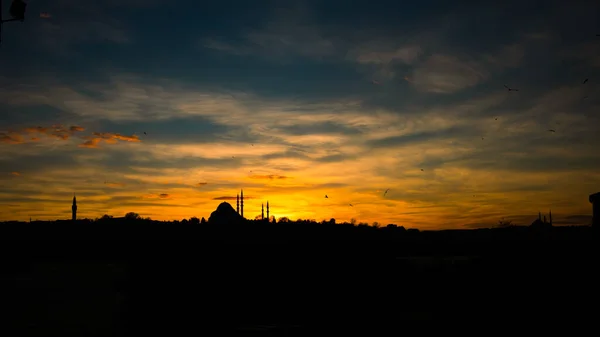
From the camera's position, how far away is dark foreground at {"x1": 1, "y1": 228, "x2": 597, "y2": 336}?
54.1 feet

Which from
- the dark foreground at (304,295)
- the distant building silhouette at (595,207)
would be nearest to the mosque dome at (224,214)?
the dark foreground at (304,295)

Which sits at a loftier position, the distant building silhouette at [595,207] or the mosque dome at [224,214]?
the mosque dome at [224,214]

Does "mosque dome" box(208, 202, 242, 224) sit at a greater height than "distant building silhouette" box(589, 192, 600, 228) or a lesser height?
greater

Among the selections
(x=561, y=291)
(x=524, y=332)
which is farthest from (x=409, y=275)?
(x=524, y=332)

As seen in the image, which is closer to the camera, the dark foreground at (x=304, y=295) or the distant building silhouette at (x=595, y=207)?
the dark foreground at (x=304, y=295)

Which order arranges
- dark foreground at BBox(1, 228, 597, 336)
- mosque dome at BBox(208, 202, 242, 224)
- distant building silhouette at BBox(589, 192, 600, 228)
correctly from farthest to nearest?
mosque dome at BBox(208, 202, 242, 224) → distant building silhouette at BBox(589, 192, 600, 228) → dark foreground at BBox(1, 228, 597, 336)

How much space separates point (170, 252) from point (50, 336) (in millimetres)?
10666

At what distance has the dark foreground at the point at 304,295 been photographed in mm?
16500

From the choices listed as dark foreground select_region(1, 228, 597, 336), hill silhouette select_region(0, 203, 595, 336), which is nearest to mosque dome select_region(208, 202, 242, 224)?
hill silhouette select_region(0, 203, 595, 336)

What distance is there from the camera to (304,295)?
24.7m

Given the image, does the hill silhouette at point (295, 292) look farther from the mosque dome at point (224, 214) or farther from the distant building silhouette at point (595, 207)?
the mosque dome at point (224, 214)

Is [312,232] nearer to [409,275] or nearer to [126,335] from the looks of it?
[409,275]

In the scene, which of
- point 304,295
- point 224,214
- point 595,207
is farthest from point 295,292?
point 224,214

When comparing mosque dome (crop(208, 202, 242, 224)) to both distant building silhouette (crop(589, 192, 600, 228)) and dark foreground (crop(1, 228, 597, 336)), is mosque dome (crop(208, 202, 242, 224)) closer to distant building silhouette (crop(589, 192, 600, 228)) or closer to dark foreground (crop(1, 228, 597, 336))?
dark foreground (crop(1, 228, 597, 336))
